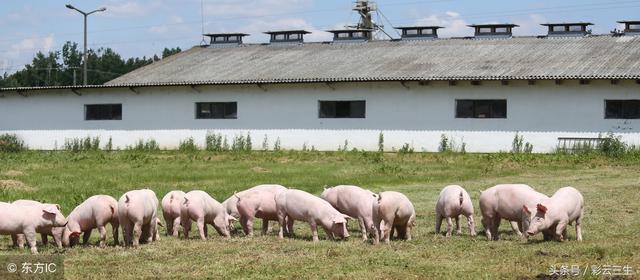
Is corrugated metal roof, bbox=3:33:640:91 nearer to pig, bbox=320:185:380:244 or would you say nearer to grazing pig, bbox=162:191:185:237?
pig, bbox=320:185:380:244

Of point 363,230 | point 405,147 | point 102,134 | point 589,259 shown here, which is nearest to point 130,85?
point 102,134

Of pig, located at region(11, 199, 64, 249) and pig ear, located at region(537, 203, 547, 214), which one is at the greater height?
pig ear, located at region(537, 203, 547, 214)

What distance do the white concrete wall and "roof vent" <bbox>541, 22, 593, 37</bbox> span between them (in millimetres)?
8638

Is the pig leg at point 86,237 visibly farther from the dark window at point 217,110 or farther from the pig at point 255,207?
the dark window at point 217,110

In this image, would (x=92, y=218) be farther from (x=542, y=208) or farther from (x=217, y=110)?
(x=217, y=110)

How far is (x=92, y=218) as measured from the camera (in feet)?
44.8

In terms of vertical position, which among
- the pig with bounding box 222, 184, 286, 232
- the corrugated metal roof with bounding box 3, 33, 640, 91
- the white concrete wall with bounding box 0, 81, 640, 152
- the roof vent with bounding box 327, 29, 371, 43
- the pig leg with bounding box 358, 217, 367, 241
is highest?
the roof vent with bounding box 327, 29, 371, 43

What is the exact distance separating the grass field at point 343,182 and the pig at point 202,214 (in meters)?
0.32

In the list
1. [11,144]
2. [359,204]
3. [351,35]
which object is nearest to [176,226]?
[359,204]

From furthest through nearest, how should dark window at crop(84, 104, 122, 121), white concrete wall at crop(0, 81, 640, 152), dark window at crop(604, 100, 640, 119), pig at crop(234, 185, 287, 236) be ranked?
dark window at crop(84, 104, 122, 121) < white concrete wall at crop(0, 81, 640, 152) < dark window at crop(604, 100, 640, 119) < pig at crop(234, 185, 287, 236)

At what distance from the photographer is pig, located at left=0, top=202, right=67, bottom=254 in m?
12.9

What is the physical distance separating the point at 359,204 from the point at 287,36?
35.1 meters

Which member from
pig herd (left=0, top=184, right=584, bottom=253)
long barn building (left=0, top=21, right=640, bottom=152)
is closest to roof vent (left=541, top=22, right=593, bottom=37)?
long barn building (left=0, top=21, right=640, bottom=152)

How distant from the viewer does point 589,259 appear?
1169 centimetres
